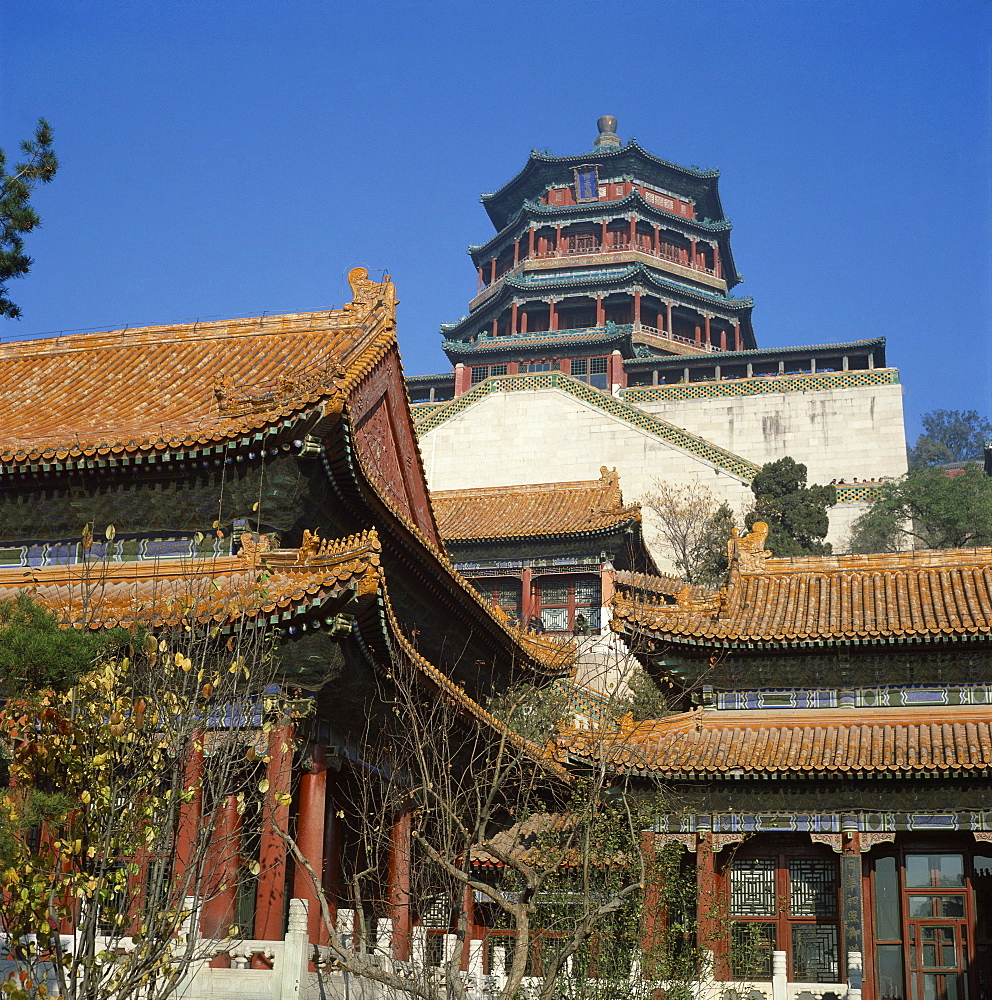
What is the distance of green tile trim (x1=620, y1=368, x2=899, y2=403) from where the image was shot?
53.7 meters

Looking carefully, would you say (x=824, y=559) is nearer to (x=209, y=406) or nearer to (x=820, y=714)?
(x=820, y=714)

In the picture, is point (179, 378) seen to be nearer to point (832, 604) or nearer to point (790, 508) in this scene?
point (832, 604)

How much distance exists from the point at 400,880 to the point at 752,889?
22.3 feet

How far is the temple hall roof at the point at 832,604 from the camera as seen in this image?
20750 mm

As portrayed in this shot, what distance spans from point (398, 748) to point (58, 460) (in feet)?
17.4

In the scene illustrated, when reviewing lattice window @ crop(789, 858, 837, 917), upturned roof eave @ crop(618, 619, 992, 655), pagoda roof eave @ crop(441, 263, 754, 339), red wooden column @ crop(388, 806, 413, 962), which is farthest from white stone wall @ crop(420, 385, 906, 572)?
red wooden column @ crop(388, 806, 413, 962)

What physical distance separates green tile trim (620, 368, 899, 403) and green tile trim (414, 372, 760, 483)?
335cm

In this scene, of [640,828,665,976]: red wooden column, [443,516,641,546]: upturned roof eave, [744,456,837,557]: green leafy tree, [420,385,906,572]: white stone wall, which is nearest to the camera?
[640,828,665,976]: red wooden column

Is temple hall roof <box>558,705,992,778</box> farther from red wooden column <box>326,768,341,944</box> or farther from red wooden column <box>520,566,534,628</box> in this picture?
red wooden column <box>520,566,534,628</box>

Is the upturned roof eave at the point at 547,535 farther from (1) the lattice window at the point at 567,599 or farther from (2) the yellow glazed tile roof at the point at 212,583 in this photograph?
(2) the yellow glazed tile roof at the point at 212,583

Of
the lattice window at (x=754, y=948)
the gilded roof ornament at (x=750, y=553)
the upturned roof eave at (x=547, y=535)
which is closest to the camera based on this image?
the lattice window at (x=754, y=948)

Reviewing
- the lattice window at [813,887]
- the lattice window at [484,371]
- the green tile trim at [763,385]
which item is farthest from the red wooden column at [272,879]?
the lattice window at [484,371]

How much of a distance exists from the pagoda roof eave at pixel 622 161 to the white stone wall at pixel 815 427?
54.6 ft

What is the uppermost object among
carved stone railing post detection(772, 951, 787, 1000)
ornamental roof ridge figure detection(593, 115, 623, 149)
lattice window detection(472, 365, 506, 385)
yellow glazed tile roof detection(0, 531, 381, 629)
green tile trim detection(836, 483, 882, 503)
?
ornamental roof ridge figure detection(593, 115, 623, 149)
